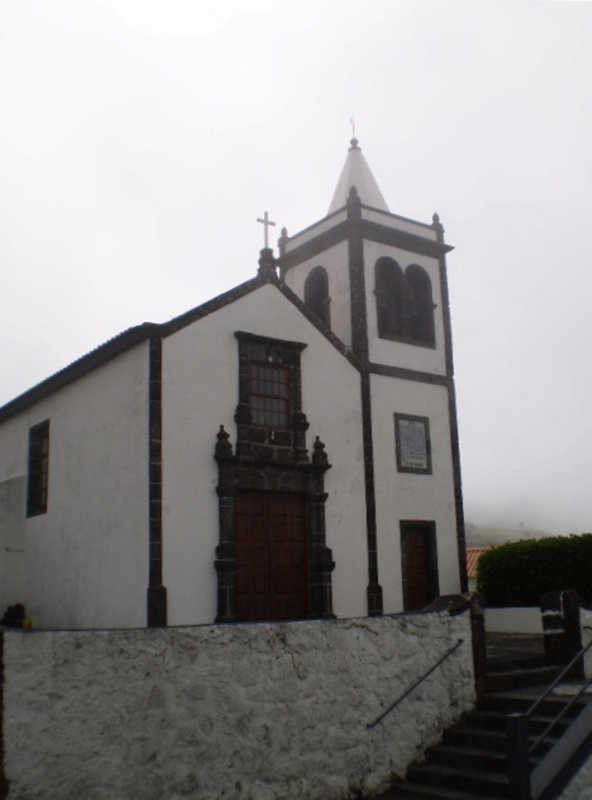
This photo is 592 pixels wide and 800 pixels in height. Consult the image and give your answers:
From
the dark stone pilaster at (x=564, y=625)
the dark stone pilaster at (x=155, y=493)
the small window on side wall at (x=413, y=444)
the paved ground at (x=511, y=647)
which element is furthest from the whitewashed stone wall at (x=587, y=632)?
the small window on side wall at (x=413, y=444)

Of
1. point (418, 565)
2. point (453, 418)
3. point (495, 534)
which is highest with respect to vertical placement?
point (453, 418)

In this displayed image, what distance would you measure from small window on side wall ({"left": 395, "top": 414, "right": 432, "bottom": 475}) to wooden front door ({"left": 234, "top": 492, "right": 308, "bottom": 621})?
8.80 ft

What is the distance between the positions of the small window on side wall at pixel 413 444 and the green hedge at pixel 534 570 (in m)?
2.71

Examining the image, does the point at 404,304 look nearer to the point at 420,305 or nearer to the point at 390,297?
the point at 390,297

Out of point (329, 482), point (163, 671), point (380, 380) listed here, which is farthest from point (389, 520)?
point (163, 671)

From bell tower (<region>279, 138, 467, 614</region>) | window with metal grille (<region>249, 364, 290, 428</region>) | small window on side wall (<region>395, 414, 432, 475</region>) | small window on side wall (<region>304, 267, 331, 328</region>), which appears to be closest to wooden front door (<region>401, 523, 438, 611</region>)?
bell tower (<region>279, 138, 467, 614</region>)

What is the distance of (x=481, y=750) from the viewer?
8.99 meters

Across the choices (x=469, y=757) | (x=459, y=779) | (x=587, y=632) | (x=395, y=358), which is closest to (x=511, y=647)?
(x=587, y=632)

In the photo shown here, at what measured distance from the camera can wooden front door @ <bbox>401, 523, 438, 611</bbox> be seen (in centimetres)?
1648

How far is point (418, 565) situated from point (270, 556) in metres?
3.64

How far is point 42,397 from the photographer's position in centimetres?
1738

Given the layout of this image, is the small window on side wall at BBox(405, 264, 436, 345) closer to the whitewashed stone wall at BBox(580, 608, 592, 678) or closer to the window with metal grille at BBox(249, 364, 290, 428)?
the window with metal grille at BBox(249, 364, 290, 428)

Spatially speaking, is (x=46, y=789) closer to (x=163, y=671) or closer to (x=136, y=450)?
(x=163, y=671)

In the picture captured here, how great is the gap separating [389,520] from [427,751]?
722 centimetres
